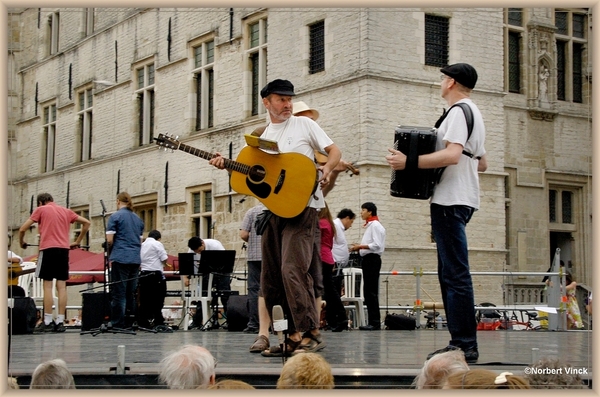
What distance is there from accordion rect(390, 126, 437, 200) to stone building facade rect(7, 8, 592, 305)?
0.85 metres

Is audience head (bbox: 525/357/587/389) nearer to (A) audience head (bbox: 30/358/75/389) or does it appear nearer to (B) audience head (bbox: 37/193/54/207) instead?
(A) audience head (bbox: 30/358/75/389)

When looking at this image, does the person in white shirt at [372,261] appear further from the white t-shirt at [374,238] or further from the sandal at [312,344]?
the sandal at [312,344]

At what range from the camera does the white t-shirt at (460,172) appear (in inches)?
226

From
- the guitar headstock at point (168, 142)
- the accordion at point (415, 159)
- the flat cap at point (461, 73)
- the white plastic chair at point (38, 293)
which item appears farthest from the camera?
the white plastic chair at point (38, 293)

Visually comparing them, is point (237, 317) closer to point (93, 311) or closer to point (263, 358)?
point (93, 311)

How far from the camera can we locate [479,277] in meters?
13.8

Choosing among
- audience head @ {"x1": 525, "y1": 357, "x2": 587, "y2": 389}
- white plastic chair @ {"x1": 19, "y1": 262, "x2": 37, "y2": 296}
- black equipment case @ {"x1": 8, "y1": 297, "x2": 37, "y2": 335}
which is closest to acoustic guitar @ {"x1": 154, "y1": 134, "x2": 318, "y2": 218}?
audience head @ {"x1": 525, "y1": 357, "x2": 587, "y2": 389}

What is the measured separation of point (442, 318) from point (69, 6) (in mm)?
8685

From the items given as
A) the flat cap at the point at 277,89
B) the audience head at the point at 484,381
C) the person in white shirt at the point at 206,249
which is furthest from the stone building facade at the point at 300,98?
the audience head at the point at 484,381

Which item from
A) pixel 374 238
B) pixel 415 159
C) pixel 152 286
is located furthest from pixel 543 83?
pixel 415 159

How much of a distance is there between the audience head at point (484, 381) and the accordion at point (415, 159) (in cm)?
215

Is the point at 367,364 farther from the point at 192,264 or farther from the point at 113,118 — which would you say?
the point at 192,264

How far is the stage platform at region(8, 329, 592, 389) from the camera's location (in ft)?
16.5

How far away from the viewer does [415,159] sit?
5.70 meters
